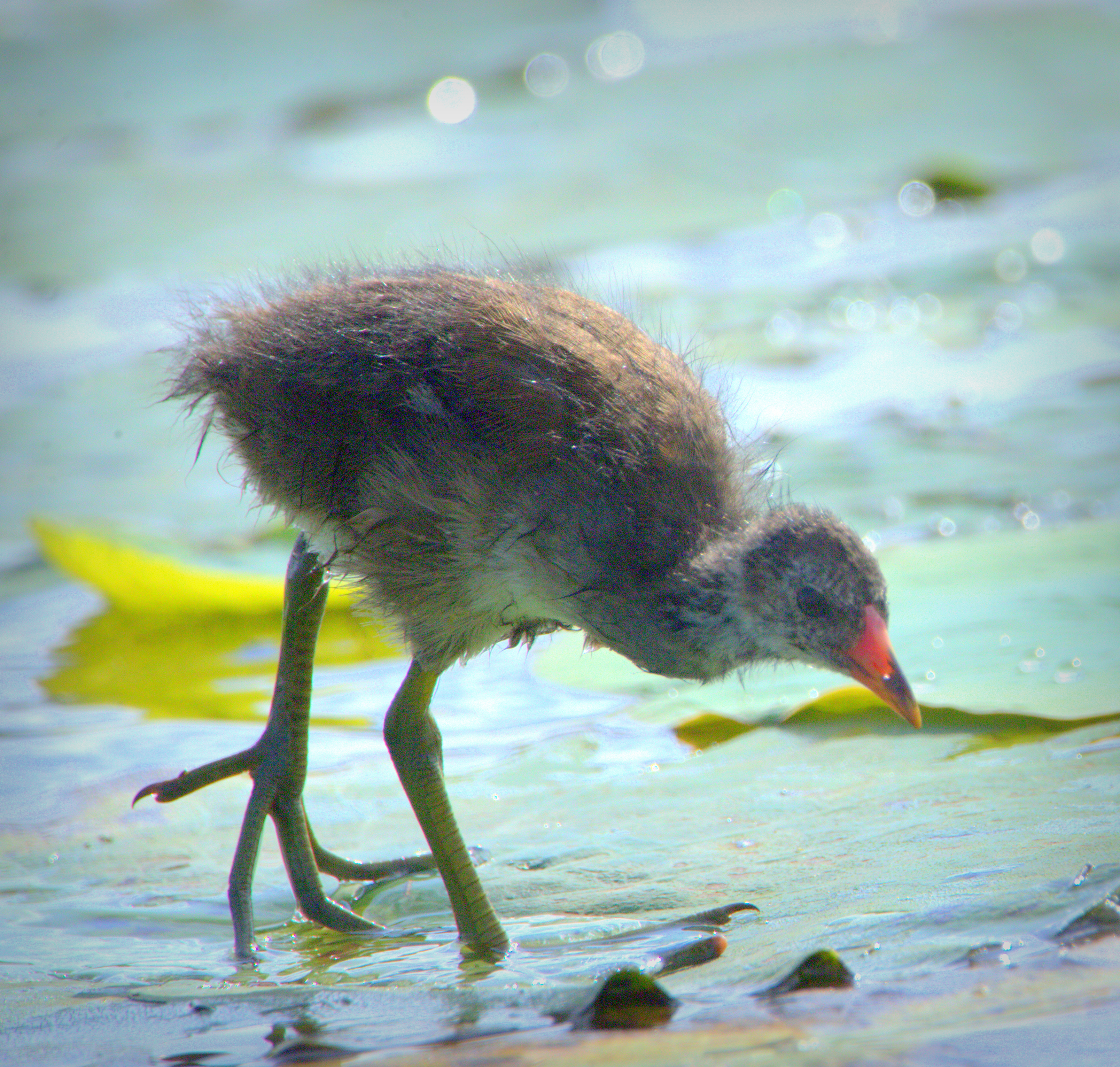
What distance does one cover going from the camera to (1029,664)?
3361 mm

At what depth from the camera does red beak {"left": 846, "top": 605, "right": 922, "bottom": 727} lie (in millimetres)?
2521

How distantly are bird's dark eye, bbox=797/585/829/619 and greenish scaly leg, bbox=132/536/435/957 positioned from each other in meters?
1.02

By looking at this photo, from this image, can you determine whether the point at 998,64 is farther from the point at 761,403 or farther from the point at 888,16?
the point at 761,403

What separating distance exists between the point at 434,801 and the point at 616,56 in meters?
8.84

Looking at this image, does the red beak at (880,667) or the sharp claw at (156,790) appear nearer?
the red beak at (880,667)

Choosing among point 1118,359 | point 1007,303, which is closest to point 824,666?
point 1118,359

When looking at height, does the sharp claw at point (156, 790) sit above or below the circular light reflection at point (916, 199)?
below

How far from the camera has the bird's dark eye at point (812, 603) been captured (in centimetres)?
251

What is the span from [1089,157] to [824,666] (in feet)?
20.7

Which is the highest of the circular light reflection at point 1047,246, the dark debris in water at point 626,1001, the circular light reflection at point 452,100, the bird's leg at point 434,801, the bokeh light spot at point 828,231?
the circular light reflection at point 452,100

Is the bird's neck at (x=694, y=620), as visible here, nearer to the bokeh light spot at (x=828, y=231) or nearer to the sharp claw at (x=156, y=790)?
the sharp claw at (x=156, y=790)

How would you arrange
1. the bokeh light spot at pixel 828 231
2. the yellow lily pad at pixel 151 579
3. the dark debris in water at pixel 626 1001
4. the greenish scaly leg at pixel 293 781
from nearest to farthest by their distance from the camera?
the dark debris in water at pixel 626 1001 → the greenish scaly leg at pixel 293 781 → the yellow lily pad at pixel 151 579 → the bokeh light spot at pixel 828 231

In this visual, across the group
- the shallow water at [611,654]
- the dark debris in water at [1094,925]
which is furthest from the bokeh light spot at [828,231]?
the dark debris in water at [1094,925]

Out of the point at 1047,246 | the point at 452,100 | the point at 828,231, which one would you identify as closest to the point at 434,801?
the point at 1047,246
